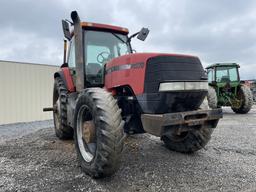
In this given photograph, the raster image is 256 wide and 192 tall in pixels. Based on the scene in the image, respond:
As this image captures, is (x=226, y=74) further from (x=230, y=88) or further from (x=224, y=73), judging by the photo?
(x=230, y=88)

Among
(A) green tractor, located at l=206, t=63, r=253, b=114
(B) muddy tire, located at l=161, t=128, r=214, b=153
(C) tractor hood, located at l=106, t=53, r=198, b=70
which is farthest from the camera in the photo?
(A) green tractor, located at l=206, t=63, r=253, b=114

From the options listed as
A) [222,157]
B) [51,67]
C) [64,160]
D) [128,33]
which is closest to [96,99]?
Answer: [64,160]

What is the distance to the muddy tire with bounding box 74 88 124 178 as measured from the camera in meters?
2.73

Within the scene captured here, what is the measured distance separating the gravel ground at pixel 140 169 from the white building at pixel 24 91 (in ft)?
17.5

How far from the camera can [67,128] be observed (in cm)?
506

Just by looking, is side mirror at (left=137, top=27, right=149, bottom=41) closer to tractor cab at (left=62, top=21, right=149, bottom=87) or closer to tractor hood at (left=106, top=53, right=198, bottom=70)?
tractor cab at (left=62, top=21, right=149, bottom=87)


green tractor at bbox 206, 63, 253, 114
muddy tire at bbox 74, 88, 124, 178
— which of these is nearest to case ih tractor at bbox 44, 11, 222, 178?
muddy tire at bbox 74, 88, 124, 178

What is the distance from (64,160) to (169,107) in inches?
73.1

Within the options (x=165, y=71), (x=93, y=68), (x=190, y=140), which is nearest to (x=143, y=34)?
(x=93, y=68)

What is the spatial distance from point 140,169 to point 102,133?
102 cm

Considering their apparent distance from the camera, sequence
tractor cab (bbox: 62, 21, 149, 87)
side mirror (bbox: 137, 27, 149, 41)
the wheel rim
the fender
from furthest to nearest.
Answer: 1. the fender
2. side mirror (bbox: 137, 27, 149, 41)
3. tractor cab (bbox: 62, 21, 149, 87)
4. the wheel rim

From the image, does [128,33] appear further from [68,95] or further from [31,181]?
[31,181]

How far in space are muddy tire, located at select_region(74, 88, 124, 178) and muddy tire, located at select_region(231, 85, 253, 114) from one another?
9.14 meters

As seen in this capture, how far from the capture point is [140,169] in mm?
3432
